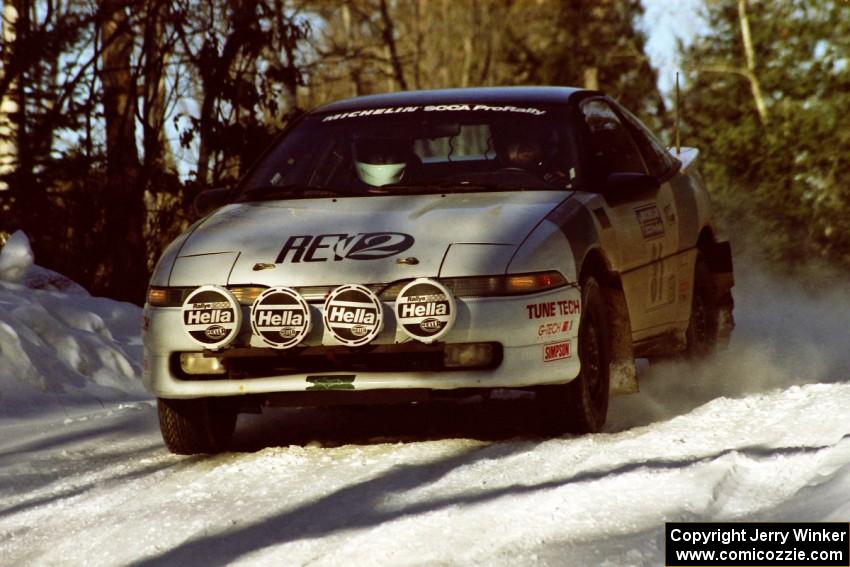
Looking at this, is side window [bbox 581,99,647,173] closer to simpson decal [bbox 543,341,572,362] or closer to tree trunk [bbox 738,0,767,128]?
simpson decal [bbox 543,341,572,362]

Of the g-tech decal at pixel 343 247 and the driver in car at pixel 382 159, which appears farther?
the driver in car at pixel 382 159

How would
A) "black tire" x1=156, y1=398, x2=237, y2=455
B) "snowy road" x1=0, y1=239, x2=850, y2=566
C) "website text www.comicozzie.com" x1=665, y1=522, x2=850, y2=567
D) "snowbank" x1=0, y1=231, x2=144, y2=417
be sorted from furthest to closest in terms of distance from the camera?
"snowbank" x1=0, y1=231, x2=144, y2=417 → "black tire" x1=156, y1=398, x2=237, y2=455 → "snowy road" x1=0, y1=239, x2=850, y2=566 → "website text www.comicozzie.com" x1=665, y1=522, x2=850, y2=567

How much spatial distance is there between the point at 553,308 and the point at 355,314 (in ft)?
2.77

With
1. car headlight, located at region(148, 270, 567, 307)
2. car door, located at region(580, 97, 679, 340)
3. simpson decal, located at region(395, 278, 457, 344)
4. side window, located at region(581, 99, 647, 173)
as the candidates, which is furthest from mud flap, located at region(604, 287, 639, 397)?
simpson decal, located at region(395, 278, 457, 344)

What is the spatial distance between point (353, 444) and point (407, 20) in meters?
49.5

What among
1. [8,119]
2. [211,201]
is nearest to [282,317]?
[211,201]

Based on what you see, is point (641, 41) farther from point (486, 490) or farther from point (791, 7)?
point (486, 490)

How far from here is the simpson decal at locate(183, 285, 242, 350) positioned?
261 inches

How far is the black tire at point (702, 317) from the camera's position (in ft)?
30.0

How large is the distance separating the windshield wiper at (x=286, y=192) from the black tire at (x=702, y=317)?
244 centimetres

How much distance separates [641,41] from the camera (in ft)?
155

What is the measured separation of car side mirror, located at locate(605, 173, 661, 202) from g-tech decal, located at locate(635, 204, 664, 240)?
1.04 ft

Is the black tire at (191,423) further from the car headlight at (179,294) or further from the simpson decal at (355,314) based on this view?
the simpson decal at (355,314)

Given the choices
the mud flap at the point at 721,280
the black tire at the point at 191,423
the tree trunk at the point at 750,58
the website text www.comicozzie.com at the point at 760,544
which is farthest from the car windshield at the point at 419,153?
the tree trunk at the point at 750,58
